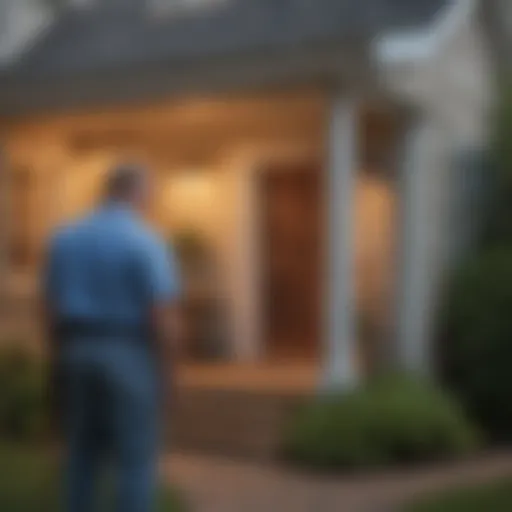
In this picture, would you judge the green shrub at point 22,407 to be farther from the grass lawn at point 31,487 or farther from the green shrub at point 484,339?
the green shrub at point 484,339

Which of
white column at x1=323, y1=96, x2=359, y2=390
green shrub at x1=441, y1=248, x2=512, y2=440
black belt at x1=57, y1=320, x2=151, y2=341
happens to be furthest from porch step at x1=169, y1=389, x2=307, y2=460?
black belt at x1=57, y1=320, x2=151, y2=341

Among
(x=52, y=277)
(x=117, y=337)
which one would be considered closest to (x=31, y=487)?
(x=52, y=277)

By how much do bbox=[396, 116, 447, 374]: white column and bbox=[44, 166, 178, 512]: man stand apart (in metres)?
6.25

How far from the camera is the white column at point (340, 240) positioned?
1108 centimetres

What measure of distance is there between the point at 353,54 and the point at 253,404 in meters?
2.76

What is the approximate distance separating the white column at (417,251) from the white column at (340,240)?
3.10ft

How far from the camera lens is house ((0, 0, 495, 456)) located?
11.2 m

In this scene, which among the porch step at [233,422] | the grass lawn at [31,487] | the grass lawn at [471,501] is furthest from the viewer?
the porch step at [233,422]

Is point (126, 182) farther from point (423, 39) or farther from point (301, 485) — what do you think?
point (423, 39)

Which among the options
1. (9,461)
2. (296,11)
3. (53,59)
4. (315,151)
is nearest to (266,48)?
(296,11)

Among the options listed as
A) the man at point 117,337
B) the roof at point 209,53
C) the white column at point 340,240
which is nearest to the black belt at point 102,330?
the man at point 117,337

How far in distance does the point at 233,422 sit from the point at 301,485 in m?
1.93

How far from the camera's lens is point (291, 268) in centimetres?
1359

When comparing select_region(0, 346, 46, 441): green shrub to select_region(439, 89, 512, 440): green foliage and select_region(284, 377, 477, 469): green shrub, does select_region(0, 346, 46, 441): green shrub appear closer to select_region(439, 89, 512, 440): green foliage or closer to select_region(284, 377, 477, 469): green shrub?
select_region(284, 377, 477, 469): green shrub
